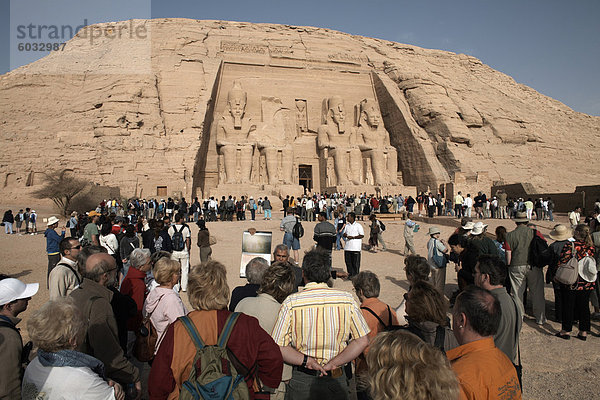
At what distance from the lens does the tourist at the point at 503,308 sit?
104 inches

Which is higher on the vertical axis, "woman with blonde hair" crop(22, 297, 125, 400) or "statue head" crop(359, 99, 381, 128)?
"statue head" crop(359, 99, 381, 128)

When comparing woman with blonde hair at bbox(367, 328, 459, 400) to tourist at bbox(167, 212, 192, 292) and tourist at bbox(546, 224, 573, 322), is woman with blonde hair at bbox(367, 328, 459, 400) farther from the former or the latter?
tourist at bbox(167, 212, 192, 292)

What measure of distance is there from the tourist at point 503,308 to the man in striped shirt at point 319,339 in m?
0.91

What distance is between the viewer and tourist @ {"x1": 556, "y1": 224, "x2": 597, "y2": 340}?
14.7 ft

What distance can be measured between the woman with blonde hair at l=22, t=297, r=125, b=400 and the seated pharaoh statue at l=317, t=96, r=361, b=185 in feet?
70.0

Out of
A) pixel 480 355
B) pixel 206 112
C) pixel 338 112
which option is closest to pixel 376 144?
pixel 338 112

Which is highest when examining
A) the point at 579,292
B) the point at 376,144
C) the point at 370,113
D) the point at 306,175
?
the point at 370,113

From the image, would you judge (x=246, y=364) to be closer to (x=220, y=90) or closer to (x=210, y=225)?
(x=210, y=225)

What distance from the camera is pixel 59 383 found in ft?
5.91

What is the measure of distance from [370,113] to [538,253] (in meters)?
20.8

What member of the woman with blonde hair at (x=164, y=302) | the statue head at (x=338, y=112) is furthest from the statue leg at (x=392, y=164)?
the woman with blonde hair at (x=164, y=302)

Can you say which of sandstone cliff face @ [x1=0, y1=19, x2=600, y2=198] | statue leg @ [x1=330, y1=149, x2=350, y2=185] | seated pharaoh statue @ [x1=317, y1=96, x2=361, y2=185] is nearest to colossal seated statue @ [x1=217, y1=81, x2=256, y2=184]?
sandstone cliff face @ [x1=0, y1=19, x2=600, y2=198]

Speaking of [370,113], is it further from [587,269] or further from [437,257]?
[587,269]

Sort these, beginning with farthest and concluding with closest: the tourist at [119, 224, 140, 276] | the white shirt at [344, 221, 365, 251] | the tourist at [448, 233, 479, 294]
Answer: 1. the white shirt at [344, 221, 365, 251]
2. the tourist at [119, 224, 140, 276]
3. the tourist at [448, 233, 479, 294]
